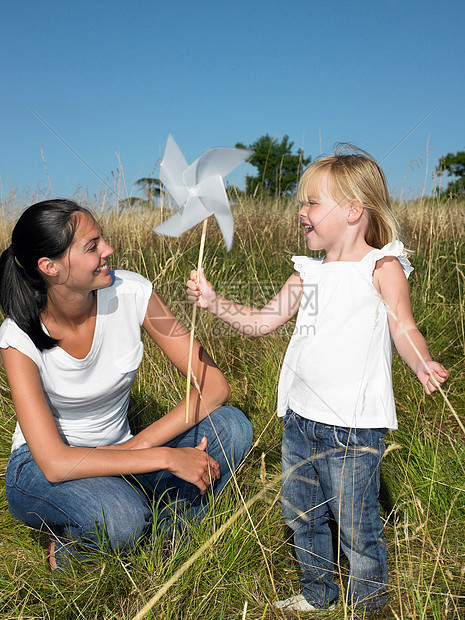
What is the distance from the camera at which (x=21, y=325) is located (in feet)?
5.38

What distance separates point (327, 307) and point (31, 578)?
1191 millimetres

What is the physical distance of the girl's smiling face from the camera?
1.56 metres

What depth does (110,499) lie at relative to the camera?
1558 millimetres

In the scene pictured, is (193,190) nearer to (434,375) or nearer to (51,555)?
(434,375)

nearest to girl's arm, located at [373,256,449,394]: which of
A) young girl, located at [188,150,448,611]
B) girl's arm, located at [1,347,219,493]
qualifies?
young girl, located at [188,150,448,611]

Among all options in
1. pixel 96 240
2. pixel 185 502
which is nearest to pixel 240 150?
pixel 96 240

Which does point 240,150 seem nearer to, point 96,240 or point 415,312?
point 96,240

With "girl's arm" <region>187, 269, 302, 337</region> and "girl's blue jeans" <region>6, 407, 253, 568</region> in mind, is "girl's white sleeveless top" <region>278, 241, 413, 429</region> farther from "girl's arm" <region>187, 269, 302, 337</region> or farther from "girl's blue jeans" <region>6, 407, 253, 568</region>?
"girl's blue jeans" <region>6, 407, 253, 568</region>

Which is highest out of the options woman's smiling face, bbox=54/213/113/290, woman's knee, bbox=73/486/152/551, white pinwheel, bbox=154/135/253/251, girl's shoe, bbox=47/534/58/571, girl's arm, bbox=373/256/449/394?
white pinwheel, bbox=154/135/253/251

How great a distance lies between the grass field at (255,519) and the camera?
4.34ft

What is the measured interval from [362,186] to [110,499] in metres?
1.27

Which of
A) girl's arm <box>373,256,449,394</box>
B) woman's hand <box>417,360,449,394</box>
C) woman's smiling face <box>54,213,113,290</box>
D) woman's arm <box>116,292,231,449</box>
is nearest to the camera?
woman's hand <box>417,360,449,394</box>

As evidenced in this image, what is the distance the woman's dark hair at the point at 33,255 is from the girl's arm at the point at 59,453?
0.39 ft

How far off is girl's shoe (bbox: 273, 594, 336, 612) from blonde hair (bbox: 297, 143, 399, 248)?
3.77 feet
